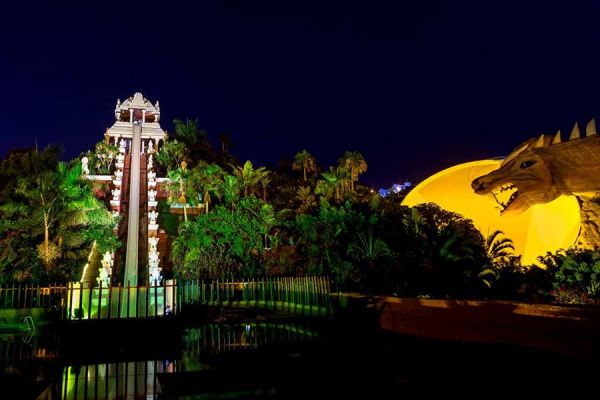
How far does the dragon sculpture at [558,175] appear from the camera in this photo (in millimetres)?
8875

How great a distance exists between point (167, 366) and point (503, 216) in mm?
10784

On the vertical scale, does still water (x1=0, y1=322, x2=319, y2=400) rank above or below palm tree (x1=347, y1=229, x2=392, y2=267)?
below

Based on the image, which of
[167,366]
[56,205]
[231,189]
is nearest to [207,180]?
[231,189]

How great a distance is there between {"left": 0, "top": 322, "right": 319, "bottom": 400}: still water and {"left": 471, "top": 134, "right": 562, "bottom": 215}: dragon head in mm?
5299

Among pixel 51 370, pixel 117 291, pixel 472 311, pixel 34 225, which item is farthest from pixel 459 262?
pixel 34 225

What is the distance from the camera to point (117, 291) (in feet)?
36.8

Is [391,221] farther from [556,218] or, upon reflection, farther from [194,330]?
[194,330]

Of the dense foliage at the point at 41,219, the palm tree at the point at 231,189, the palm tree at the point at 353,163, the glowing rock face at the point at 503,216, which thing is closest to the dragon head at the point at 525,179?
the glowing rock face at the point at 503,216

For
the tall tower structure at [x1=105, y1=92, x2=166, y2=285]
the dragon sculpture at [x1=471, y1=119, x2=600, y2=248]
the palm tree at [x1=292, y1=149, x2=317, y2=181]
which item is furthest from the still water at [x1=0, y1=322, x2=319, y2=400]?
the palm tree at [x1=292, y1=149, x2=317, y2=181]

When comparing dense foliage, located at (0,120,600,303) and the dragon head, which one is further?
dense foliage, located at (0,120,600,303)

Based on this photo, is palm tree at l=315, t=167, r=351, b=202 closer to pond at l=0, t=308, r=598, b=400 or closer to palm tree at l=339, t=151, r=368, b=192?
palm tree at l=339, t=151, r=368, b=192

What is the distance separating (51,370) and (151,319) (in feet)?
8.14

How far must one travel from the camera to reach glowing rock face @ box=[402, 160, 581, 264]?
512 inches

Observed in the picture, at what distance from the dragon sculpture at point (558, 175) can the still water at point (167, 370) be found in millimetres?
5507
